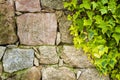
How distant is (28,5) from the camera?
6.92 feet

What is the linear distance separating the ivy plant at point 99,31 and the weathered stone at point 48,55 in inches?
8.1

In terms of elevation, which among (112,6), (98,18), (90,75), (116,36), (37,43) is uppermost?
(112,6)

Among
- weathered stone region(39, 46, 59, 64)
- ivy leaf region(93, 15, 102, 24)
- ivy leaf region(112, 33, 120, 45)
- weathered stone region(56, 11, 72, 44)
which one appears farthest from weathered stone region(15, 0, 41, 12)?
ivy leaf region(112, 33, 120, 45)

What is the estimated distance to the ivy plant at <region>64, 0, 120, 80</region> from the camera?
1.98 meters

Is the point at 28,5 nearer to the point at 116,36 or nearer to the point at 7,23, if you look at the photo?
the point at 7,23

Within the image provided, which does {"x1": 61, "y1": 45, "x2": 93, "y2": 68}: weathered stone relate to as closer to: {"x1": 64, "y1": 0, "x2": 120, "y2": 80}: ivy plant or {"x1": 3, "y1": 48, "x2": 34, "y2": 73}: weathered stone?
{"x1": 64, "y1": 0, "x2": 120, "y2": 80}: ivy plant

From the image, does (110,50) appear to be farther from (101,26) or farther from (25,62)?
(25,62)

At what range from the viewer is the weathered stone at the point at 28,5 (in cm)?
211

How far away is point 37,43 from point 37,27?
0.14 metres

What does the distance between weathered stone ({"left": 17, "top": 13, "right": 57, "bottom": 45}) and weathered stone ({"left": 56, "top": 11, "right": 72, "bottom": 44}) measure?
0.14 ft

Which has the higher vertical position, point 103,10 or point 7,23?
point 103,10

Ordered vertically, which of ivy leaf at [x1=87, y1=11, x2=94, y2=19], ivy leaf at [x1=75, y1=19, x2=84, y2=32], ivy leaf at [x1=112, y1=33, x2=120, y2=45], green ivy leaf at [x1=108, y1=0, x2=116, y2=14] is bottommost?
ivy leaf at [x1=112, y1=33, x2=120, y2=45]

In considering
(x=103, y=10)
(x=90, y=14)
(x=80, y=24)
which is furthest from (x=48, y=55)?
(x=103, y=10)

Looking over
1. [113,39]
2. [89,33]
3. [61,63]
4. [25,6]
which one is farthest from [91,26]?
[25,6]
